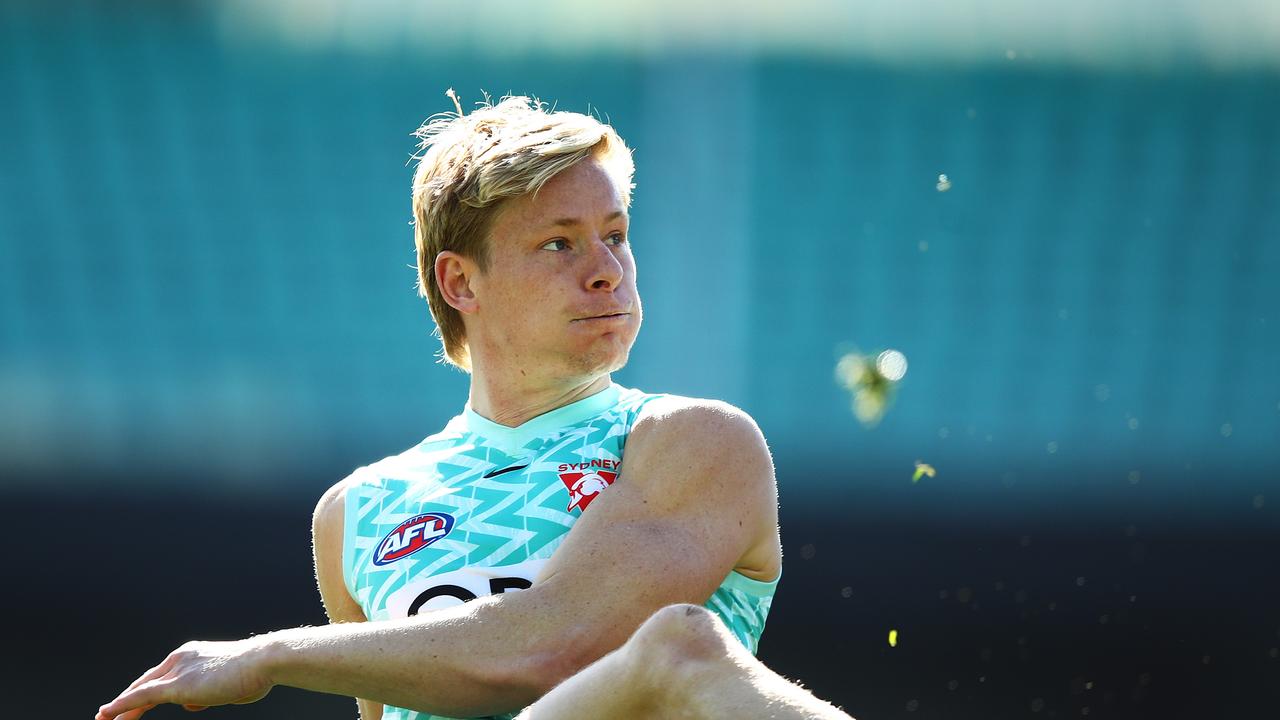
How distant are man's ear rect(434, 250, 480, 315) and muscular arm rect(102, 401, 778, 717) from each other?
2.52 feet

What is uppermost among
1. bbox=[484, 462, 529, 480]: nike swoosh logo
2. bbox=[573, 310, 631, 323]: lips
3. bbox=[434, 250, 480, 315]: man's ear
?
bbox=[434, 250, 480, 315]: man's ear

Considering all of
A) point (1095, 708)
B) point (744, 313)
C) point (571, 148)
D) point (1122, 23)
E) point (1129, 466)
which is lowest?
point (1095, 708)

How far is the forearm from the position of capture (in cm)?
276

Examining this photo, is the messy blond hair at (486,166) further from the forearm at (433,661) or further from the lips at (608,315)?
the forearm at (433,661)

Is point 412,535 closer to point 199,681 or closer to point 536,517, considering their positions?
point 536,517

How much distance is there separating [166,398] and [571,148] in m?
6.46

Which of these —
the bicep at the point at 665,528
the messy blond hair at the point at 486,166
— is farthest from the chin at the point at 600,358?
the messy blond hair at the point at 486,166

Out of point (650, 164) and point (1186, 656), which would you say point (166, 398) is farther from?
point (1186, 656)

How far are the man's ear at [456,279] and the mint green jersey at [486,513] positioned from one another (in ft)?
0.96

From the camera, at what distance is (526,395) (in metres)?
3.43

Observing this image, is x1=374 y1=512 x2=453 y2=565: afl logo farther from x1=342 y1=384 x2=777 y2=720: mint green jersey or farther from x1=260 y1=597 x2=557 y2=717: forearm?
x1=260 y1=597 x2=557 y2=717: forearm

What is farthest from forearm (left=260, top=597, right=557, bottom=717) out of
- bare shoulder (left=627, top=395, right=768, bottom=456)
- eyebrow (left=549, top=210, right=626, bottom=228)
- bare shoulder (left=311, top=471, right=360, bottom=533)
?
eyebrow (left=549, top=210, right=626, bottom=228)

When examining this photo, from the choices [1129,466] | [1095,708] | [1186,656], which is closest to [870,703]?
[1095,708]

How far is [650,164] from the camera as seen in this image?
30.6 ft
